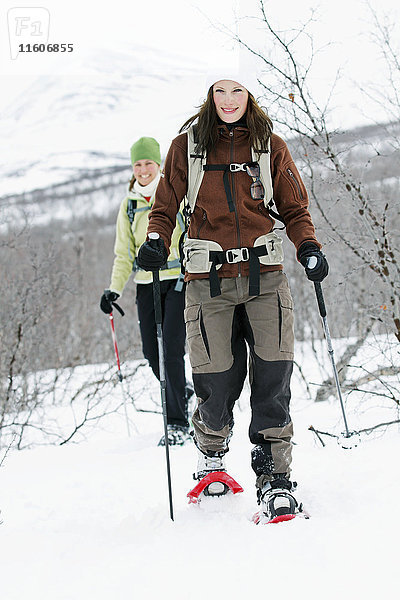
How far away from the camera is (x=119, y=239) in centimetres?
455

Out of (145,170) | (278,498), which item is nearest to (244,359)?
(278,498)

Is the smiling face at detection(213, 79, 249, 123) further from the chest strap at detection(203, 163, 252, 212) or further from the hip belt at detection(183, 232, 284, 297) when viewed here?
the hip belt at detection(183, 232, 284, 297)

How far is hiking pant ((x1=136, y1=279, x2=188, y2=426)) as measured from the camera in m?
4.11

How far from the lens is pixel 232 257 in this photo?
8.45 feet

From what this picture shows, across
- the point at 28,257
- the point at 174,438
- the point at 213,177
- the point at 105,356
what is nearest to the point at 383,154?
the point at 213,177

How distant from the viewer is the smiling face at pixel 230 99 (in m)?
2.71

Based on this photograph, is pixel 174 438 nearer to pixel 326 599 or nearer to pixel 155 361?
pixel 155 361

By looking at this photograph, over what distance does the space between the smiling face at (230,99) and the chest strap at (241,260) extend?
65 centimetres

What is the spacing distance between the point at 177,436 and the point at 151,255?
1.88 meters

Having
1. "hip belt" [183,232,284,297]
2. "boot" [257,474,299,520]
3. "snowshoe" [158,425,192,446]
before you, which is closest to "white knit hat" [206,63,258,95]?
"hip belt" [183,232,284,297]

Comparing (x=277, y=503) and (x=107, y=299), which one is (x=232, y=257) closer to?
(x=277, y=503)

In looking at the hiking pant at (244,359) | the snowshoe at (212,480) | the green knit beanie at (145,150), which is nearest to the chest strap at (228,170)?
the hiking pant at (244,359)

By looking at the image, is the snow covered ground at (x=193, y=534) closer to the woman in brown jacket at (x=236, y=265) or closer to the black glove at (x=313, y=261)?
the woman in brown jacket at (x=236, y=265)

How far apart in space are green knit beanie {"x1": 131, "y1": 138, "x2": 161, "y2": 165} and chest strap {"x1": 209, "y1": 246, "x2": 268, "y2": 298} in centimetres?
200
